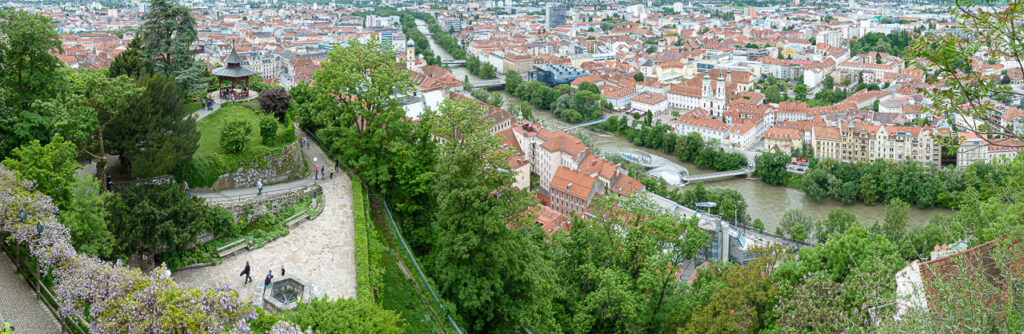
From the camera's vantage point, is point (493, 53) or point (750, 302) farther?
point (493, 53)

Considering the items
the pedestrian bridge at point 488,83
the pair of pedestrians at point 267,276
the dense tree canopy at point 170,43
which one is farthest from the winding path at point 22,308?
the pedestrian bridge at point 488,83

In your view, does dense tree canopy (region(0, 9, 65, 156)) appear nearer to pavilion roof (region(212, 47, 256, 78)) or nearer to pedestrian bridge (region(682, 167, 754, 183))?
pavilion roof (region(212, 47, 256, 78))

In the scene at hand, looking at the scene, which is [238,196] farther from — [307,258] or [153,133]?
[307,258]

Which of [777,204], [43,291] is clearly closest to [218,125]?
[43,291]

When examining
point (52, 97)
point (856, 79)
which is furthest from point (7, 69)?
point (856, 79)

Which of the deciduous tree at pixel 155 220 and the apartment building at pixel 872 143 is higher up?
the deciduous tree at pixel 155 220

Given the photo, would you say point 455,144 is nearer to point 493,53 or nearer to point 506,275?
point 506,275

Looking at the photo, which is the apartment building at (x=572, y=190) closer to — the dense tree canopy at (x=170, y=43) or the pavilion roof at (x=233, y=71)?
the pavilion roof at (x=233, y=71)

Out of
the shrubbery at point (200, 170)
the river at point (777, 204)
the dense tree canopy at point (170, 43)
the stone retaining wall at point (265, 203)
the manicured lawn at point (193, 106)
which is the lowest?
the river at point (777, 204)

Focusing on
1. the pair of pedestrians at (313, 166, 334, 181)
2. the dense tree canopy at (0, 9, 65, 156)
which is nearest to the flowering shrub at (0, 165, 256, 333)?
A: the dense tree canopy at (0, 9, 65, 156)
